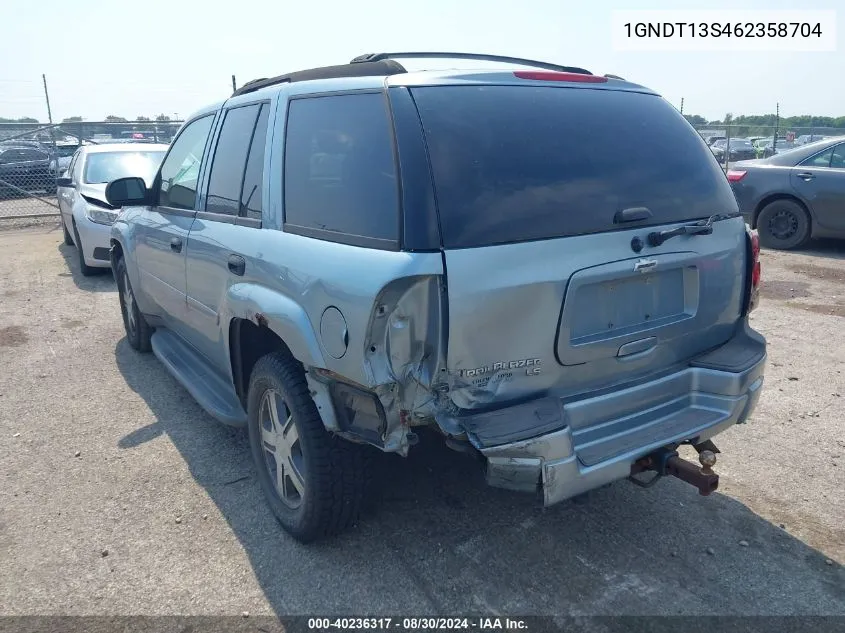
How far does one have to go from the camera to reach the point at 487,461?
7.98 feet

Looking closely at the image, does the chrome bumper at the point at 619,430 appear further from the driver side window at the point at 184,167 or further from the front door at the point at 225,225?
the driver side window at the point at 184,167

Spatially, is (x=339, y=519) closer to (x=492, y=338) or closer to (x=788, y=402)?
(x=492, y=338)

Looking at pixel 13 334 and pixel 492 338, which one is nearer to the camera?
pixel 492 338

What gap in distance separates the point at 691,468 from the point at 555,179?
1.29 meters

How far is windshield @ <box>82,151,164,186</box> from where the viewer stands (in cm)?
967

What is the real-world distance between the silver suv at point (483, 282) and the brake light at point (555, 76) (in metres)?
0.01

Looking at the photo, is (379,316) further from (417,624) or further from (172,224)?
(172,224)

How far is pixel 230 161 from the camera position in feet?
12.2

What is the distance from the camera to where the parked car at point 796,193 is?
354 inches

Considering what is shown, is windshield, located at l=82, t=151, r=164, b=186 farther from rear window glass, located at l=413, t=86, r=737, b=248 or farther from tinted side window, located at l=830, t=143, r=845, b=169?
tinted side window, located at l=830, t=143, r=845, b=169

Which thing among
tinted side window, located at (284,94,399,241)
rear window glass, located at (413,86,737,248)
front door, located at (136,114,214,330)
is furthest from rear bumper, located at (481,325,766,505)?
front door, located at (136,114,214,330)

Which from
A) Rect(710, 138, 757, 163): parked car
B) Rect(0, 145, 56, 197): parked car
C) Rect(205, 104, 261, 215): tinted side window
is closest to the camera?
Rect(205, 104, 261, 215): tinted side window

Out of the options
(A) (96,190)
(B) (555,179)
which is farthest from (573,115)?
(A) (96,190)

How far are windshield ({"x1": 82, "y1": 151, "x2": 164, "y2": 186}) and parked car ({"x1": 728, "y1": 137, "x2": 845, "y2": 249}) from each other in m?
8.28
